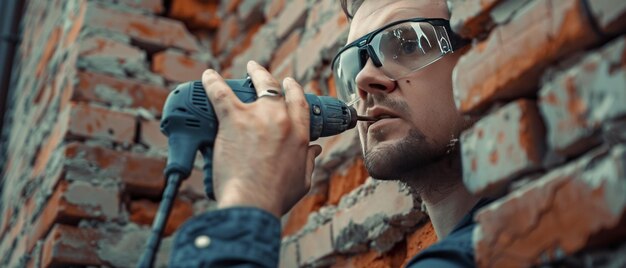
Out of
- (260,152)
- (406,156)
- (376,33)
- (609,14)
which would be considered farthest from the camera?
(376,33)

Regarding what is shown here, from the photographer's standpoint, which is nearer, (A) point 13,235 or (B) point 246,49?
(B) point 246,49

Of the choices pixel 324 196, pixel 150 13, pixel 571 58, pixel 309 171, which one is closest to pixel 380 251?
pixel 324 196

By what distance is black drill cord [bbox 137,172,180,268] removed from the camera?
1.08 metres

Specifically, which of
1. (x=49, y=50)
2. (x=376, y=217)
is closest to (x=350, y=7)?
(x=376, y=217)

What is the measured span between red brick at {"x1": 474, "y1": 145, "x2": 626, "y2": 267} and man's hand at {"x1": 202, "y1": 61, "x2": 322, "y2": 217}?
320mm

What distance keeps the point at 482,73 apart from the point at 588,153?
0.65ft

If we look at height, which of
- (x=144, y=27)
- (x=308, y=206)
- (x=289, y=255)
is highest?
(x=144, y=27)

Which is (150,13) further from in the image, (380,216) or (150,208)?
(380,216)

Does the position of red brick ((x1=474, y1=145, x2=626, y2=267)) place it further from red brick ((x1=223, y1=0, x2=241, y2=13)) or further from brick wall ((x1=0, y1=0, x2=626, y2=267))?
red brick ((x1=223, y1=0, x2=241, y2=13))

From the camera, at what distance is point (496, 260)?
2.88ft

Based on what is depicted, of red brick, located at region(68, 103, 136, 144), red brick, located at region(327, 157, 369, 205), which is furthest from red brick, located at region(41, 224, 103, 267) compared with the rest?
red brick, located at region(327, 157, 369, 205)

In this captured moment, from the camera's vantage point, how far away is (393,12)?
1.59 metres

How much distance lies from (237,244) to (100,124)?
1425mm

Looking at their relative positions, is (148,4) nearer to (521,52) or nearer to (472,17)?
(472,17)
